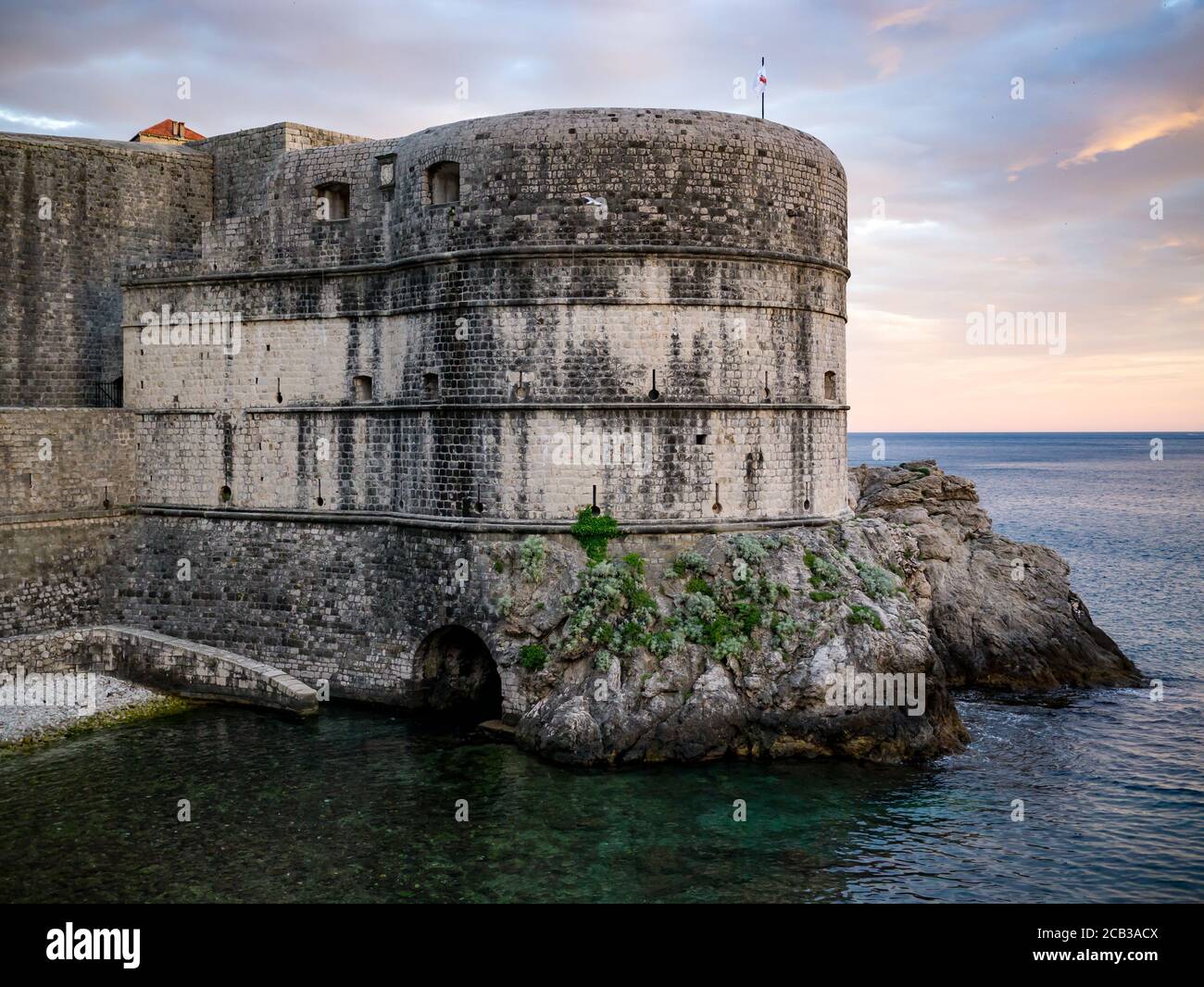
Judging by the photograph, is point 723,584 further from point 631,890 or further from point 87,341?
point 87,341

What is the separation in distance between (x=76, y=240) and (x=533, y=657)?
1677cm

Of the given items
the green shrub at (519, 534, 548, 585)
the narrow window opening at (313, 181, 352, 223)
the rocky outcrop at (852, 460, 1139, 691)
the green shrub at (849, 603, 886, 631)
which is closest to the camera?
the green shrub at (849, 603, 886, 631)

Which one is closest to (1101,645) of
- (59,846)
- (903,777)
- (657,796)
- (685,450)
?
(903,777)

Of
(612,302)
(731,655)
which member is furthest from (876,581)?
(612,302)

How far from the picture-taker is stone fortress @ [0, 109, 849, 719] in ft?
77.8

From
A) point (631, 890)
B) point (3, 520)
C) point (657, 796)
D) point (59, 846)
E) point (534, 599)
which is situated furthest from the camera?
point (3, 520)

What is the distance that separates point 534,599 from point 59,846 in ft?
31.8

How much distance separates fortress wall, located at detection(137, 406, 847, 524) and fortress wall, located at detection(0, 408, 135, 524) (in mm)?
1803

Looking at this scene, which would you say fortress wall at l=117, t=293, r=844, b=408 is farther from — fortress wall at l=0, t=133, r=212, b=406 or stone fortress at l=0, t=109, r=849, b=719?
fortress wall at l=0, t=133, r=212, b=406

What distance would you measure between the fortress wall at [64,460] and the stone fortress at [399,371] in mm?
59

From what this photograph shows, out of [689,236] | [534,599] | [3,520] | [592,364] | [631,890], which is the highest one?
[689,236]

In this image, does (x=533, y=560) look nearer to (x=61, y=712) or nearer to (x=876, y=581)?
(x=876, y=581)

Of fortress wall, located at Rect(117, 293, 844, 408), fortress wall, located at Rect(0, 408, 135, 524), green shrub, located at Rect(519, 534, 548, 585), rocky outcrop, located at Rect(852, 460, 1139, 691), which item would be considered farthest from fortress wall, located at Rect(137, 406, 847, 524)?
rocky outcrop, located at Rect(852, 460, 1139, 691)

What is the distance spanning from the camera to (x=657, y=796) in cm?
2003
